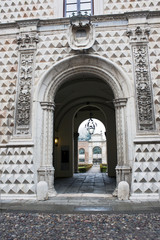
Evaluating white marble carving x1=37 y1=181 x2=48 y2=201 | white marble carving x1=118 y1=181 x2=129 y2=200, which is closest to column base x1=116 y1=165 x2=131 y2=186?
white marble carving x1=118 y1=181 x2=129 y2=200

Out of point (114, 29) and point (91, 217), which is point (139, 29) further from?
point (91, 217)

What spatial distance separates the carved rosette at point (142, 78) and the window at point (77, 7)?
2.36 m

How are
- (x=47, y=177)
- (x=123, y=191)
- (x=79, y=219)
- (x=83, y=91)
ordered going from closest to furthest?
(x=79, y=219) < (x=123, y=191) < (x=47, y=177) < (x=83, y=91)

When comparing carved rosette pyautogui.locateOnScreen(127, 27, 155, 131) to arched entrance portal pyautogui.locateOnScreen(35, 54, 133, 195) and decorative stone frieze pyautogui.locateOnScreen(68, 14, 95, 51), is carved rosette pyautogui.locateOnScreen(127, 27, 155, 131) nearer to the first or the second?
arched entrance portal pyautogui.locateOnScreen(35, 54, 133, 195)

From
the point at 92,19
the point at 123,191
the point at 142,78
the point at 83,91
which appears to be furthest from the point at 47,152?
the point at 83,91

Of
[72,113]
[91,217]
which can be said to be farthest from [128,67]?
[72,113]

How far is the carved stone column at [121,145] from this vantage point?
6496mm

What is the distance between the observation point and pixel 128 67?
23.9 ft

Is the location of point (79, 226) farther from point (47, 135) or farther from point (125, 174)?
point (47, 135)

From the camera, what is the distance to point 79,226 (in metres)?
3.94

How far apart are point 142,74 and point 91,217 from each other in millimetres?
5277

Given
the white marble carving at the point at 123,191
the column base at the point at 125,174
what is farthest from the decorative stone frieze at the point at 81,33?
the white marble carving at the point at 123,191

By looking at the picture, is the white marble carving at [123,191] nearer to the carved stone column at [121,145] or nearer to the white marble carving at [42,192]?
the carved stone column at [121,145]

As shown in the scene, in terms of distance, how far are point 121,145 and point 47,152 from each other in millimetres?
2758
